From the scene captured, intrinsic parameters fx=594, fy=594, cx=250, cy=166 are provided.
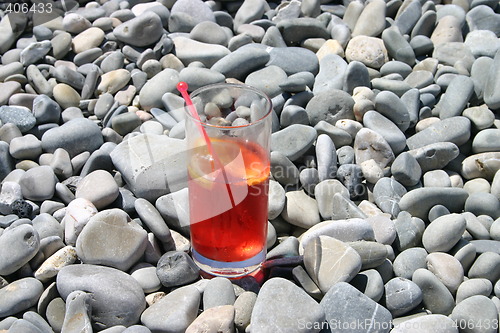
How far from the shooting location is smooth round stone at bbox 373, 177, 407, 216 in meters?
2.46

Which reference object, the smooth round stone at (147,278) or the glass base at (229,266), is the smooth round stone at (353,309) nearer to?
the glass base at (229,266)

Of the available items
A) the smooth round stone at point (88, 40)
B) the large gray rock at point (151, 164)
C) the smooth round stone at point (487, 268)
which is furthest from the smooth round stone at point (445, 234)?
the smooth round stone at point (88, 40)

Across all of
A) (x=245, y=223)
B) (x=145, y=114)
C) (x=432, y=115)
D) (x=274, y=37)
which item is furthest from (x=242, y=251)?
(x=274, y=37)

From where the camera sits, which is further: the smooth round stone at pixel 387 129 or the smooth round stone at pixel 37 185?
the smooth round stone at pixel 387 129

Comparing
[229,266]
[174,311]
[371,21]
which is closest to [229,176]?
[229,266]

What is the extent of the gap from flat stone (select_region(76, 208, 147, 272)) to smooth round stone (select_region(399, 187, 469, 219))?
42.3 inches

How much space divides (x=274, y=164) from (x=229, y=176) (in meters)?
0.66

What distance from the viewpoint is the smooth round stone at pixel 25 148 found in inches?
105

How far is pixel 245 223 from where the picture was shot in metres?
2.03

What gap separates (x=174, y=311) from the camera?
6.34 feet

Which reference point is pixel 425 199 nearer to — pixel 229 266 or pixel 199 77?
pixel 229 266

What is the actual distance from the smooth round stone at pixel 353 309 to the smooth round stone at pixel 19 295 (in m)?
0.97

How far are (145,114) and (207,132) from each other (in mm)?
1145

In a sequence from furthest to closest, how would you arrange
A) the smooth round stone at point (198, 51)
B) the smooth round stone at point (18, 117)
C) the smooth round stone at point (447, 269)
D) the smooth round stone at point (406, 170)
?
the smooth round stone at point (198, 51) → the smooth round stone at point (18, 117) → the smooth round stone at point (406, 170) → the smooth round stone at point (447, 269)
